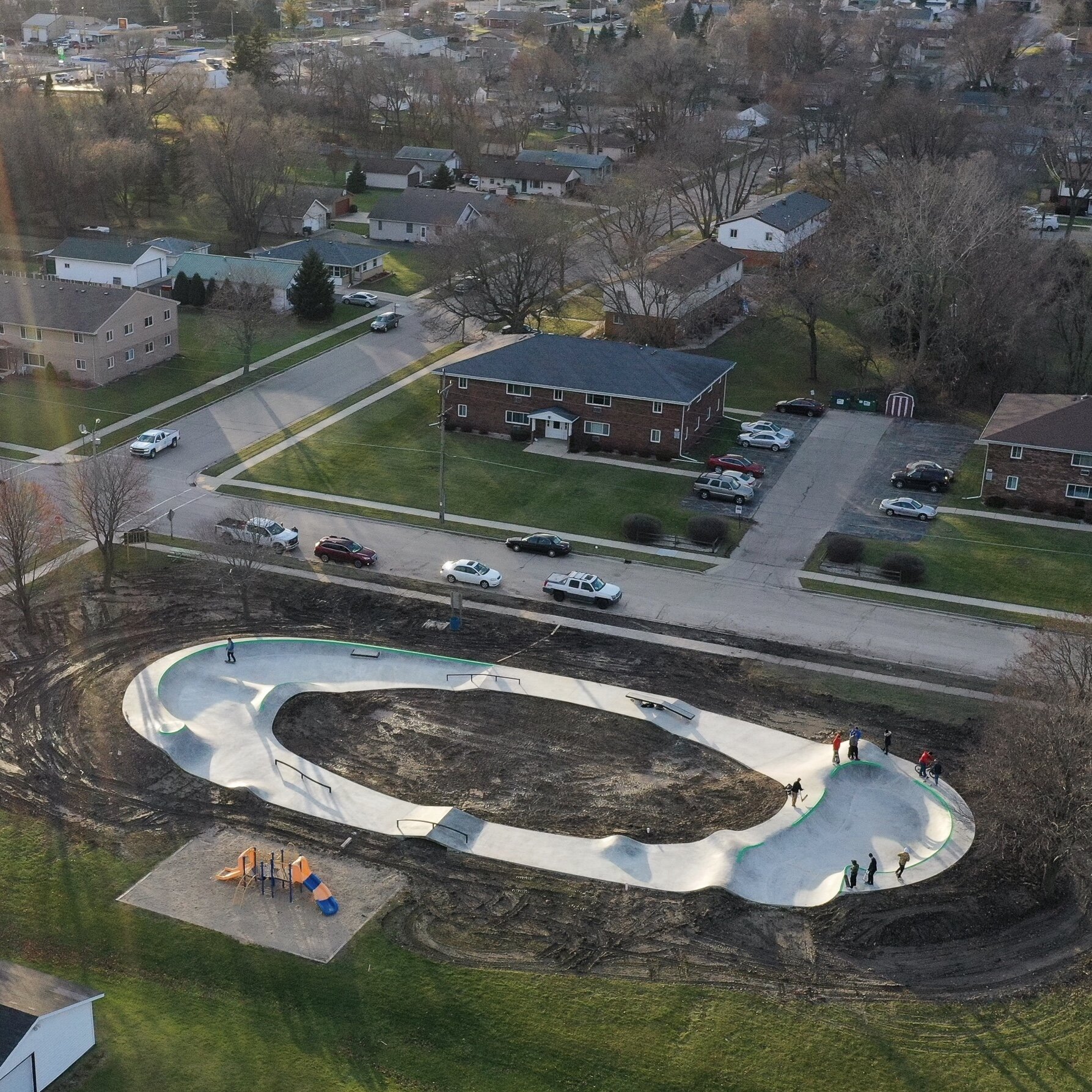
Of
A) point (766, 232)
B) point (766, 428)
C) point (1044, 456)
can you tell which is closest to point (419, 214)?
point (766, 232)

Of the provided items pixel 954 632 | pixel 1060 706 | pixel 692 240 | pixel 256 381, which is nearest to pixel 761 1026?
pixel 1060 706

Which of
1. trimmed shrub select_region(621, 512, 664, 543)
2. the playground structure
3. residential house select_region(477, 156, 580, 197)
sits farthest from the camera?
residential house select_region(477, 156, 580, 197)

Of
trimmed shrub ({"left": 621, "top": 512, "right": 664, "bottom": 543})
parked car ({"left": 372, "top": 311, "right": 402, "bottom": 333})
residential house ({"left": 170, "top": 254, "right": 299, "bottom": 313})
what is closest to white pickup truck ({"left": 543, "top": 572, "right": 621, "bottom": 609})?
trimmed shrub ({"left": 621, "top": 512, "right": 664, "bottom": 543})

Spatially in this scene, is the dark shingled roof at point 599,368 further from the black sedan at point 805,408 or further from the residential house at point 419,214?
the residential house at point 419,214

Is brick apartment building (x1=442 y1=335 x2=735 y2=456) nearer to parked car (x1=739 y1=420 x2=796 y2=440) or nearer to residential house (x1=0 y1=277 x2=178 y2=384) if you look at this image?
parked car (x1=739 y1=420 x2=796 y2=440)

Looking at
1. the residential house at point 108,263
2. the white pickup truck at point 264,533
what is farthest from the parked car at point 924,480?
the residential house at point 108,263

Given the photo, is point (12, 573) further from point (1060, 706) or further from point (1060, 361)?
point (1060, 361)
